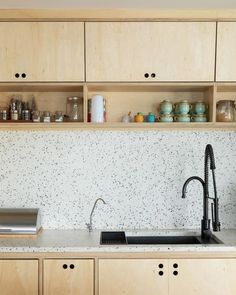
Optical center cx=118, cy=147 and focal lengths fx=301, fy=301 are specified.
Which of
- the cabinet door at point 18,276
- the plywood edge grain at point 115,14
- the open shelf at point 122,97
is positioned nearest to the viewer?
the cabinet door at point 18,276

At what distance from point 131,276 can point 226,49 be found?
1.55 m

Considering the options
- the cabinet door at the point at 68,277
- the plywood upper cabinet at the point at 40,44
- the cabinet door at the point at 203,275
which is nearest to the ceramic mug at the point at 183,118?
the plywood upper cabinet at the point at 40,44

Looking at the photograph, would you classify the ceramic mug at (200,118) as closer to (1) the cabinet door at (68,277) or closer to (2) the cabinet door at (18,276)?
(1) the cabinet door at (68,277)

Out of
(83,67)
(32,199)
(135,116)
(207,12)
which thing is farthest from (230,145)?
(32,199)

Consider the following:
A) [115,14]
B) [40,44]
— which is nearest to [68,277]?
[40,44]

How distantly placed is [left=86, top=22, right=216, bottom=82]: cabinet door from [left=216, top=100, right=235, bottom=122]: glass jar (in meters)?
0.30

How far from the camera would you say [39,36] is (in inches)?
77.1

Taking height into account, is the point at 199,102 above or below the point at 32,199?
above

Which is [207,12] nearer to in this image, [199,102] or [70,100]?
[199,102]

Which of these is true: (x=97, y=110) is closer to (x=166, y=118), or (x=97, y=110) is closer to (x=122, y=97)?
(x=122, y=97)

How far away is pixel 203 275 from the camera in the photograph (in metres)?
1.81

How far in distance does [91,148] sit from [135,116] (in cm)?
42

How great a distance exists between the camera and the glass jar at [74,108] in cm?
214

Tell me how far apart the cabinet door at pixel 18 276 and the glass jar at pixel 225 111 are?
1519mm
